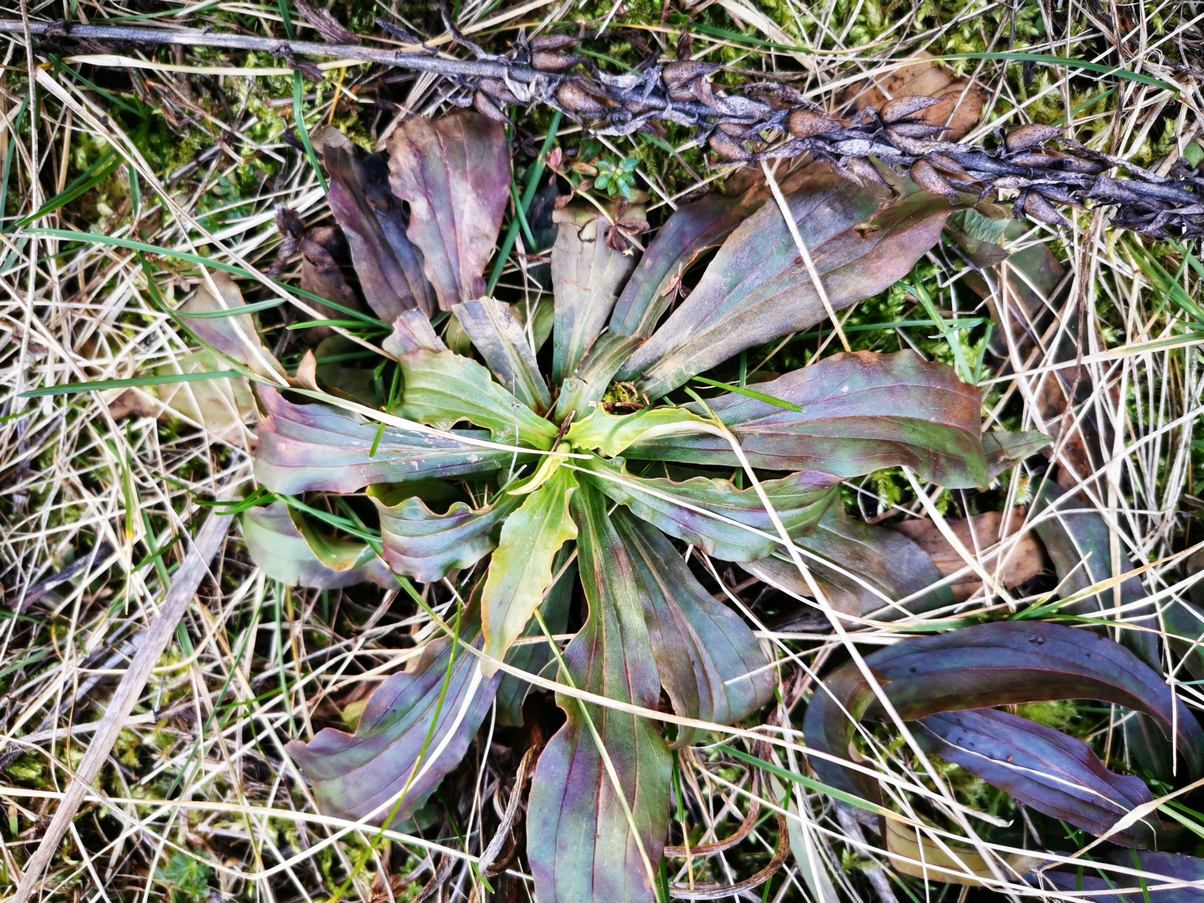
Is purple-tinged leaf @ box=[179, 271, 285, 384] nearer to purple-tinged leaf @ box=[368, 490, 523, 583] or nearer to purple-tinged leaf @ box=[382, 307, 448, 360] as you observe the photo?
purple-tinged leaf @ box=[382, 307, 448, 360]

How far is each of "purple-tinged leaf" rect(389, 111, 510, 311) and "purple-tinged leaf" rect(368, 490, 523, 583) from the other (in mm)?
547

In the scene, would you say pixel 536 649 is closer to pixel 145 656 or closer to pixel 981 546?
pixel 145 656

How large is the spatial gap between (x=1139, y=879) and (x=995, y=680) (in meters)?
0.58

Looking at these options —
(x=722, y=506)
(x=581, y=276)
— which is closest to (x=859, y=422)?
(x=722, y=506)

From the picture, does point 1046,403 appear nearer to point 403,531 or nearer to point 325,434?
point 403,531

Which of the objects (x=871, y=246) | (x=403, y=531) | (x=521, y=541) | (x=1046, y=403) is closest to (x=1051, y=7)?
(x=871, y=246)

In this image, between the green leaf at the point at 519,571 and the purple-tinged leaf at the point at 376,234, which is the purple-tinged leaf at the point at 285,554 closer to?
the green leaf at the point at 519,571

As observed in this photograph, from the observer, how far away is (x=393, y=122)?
6.15 ft

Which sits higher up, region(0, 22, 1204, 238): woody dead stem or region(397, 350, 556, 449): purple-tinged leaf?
region(0, 22, 1204, 238): woody dead stem

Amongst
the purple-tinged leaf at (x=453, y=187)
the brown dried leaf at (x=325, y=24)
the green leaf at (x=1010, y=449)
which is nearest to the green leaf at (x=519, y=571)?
the purple-tinged leaf at (x=453, y=187)

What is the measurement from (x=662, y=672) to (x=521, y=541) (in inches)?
18.5

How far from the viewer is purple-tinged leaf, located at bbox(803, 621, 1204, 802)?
5.69ft

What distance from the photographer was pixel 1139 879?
1.74 meters

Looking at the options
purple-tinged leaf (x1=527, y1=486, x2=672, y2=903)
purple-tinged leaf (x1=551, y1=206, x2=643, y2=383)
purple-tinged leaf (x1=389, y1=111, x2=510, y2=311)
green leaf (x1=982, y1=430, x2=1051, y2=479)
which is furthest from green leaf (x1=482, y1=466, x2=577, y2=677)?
green leaf (x1=982, y1=430, x2=1051, y2=479)
